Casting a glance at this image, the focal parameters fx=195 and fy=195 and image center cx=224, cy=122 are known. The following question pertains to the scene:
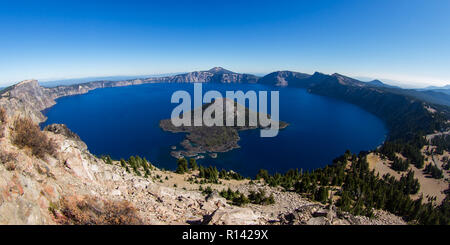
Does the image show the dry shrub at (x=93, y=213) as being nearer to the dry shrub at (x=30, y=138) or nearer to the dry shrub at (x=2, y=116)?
the dry shrub at (x=30, y=138)

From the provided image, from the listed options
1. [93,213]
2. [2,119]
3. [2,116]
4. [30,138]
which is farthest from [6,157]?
[93,213]

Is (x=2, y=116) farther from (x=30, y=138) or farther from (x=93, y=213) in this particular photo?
(x=93, y=213)

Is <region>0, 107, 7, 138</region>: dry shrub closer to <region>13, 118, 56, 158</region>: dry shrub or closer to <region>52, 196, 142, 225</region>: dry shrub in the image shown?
<region>13, 118, 56, 158</region>: dry shrub

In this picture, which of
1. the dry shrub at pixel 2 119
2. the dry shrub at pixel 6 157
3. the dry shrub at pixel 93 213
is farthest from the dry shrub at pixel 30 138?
the dry shrub at pixel 93 213

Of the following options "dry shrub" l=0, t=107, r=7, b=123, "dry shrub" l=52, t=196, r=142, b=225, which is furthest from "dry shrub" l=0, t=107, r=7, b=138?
"dry shrub" l=52, t=196, r=142, b=225
